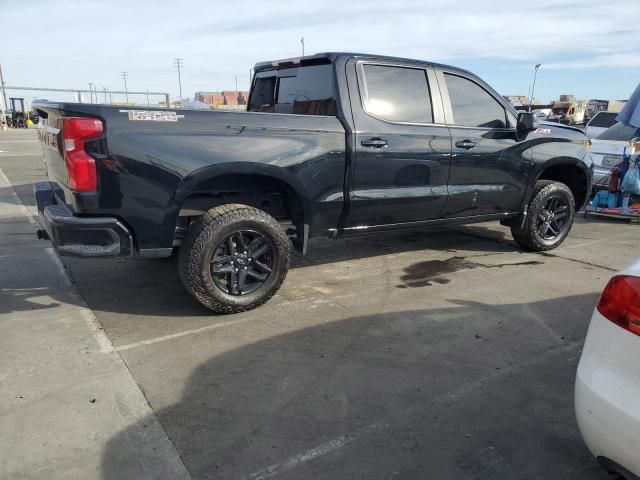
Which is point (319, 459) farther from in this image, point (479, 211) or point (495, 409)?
point (479, 211)

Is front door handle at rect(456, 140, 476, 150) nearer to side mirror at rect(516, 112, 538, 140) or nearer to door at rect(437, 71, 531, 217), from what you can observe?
door at rect(437, 71, 531, 217)

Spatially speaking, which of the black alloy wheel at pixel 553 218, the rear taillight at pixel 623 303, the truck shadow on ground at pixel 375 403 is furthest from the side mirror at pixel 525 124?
the rear taillight at pixel 623 303

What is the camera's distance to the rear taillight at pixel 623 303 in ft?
6.00

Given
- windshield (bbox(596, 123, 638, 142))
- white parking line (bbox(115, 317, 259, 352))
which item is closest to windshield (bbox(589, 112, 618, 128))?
windshield (bbox(596, 123, 638, 142))

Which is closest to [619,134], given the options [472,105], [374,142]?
[472,105]

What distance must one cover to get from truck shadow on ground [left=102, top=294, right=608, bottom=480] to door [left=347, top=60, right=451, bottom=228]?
3.61 feet

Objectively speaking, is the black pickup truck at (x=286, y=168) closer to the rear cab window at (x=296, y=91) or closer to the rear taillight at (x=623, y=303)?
the rear cab window at (x=296, y=91)

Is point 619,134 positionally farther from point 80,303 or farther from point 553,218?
point 80,303

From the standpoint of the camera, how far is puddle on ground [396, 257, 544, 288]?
490 cm

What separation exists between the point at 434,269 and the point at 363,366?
225 cm

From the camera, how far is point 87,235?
3.51 m

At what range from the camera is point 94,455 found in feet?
7.99

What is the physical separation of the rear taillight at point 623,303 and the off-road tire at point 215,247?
101 inches

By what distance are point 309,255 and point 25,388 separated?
3.33 m
